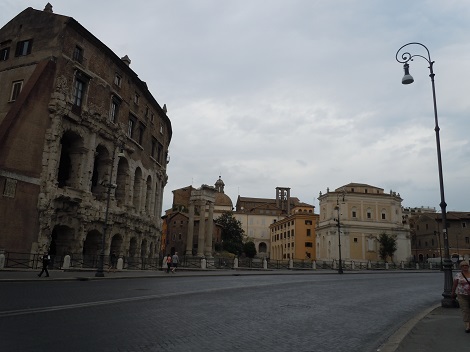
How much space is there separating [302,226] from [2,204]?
241 ft

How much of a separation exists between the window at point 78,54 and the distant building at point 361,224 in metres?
57.1

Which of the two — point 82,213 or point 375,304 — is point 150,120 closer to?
point 82,213

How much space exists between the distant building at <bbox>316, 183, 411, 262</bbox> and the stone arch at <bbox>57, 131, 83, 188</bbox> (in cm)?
5547

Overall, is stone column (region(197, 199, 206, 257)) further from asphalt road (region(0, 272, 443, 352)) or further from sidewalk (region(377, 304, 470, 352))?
sidewalk (region(377, 304, 470, 352))

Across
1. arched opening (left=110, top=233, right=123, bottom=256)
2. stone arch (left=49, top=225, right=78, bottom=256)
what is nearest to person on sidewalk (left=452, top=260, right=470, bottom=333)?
stone arch (left=49, top=225, right=78, bottom=256)

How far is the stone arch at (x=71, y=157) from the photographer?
99.2ft

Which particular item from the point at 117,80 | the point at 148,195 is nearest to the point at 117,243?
the point at 148,195

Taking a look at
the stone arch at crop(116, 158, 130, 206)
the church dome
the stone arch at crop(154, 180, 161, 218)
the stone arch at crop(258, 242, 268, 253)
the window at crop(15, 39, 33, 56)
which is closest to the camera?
the window at crop(15, 39, 33, 56)

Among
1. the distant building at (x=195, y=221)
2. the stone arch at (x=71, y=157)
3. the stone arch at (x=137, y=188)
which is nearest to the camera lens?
the stone arch at (x=71, y=157)

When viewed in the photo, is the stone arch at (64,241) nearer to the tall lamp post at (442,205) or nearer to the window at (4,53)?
the window at (4,53)

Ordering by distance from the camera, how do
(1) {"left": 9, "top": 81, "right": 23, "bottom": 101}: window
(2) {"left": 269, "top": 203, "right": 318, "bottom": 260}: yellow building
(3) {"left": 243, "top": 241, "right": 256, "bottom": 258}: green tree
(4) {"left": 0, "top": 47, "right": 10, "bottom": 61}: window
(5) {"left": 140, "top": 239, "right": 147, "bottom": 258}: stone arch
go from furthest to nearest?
1. (3) {"left": 243, "top": 241, "right": 256, "bottom": 258}: green tree
2. (2) {"left": 269, "top": 203, "right": 318, "bottom": 260}: yellow building
3. (5) {"left": 140, "top": 239, "right": 147, "bottom": 258}: stone arch
4. (4) {"left": 0, "top": 47, "right": 10, "bottom": 61}: window
5. (1) {"left": 9, "top": 81, "right": 23, "bottom": 101}: window

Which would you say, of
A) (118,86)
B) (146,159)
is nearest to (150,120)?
(146,159)

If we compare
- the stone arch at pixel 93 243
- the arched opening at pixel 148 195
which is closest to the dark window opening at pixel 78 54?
the stone arch at pixel 93 243

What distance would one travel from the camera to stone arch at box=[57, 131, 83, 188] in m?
30.2
